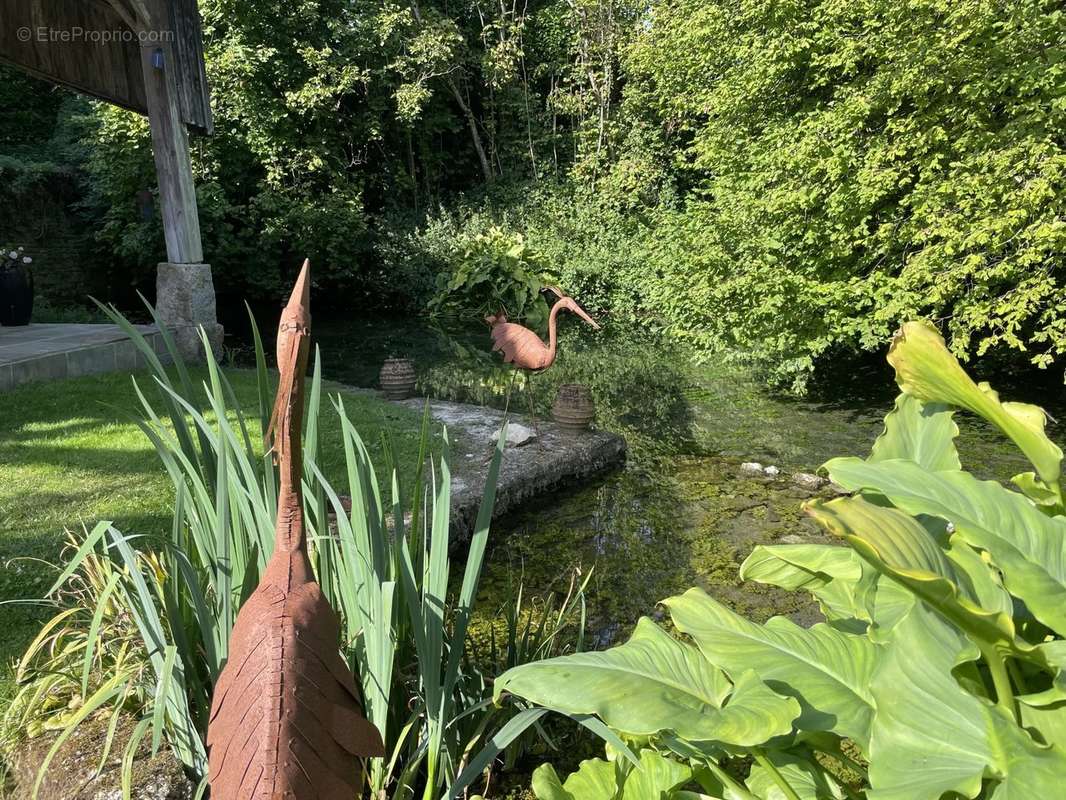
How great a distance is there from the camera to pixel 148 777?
139 cm

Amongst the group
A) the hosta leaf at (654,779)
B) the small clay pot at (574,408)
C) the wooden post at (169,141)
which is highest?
the wooden post at (169,141)

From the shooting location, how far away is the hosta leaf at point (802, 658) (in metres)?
1.09

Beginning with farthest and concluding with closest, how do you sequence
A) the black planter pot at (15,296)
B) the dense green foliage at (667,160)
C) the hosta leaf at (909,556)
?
1. the black planter pot at (15,296)
2. the dense green foliage at (667,160)
3. the hosta leaf at (909,556)

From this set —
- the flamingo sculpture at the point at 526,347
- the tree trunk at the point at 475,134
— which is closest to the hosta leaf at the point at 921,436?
the flamingo sculpture at the point at 526,347

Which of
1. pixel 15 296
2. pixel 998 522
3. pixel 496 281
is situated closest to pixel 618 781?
pixel 998 522

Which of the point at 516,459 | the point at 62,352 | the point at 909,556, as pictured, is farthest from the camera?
the point at 62,352

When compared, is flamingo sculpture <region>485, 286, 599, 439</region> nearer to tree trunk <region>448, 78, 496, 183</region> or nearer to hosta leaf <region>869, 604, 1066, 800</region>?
hosta leaf <region>869, 604, 1066, 800</region>

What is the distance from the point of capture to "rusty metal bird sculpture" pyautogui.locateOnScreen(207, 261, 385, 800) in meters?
0.87

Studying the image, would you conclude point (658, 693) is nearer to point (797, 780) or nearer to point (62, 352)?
point (797, 780)

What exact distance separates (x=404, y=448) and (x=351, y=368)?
12.0 ft

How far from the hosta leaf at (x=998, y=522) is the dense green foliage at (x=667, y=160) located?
157 inches

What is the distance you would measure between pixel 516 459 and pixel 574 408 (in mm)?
702

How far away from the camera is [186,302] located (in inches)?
226

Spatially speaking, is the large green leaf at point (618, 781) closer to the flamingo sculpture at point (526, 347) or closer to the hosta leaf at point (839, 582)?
the hosta leaf at point (839, 582)
